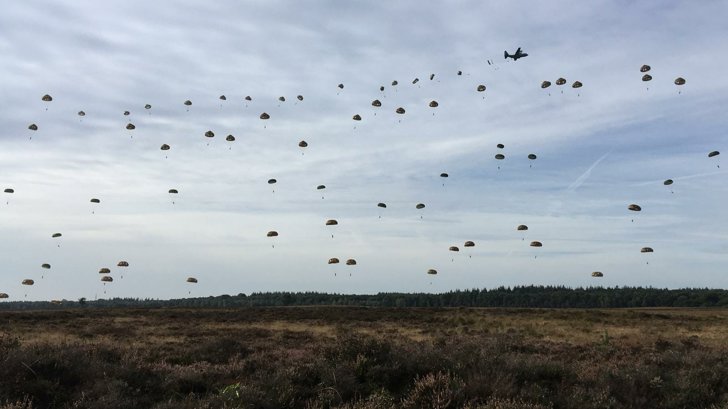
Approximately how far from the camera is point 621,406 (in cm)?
963

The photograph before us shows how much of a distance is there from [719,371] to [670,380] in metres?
1.76

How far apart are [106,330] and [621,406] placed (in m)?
33.0

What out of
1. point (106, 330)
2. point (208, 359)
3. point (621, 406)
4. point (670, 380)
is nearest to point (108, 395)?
point (208, 359)

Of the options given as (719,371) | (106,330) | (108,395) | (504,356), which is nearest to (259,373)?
(108,395)

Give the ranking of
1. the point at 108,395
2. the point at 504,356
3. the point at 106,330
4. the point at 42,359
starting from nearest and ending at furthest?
1. the point at 108,395
2. the point at 42,359
3. the point at 504,356
4. the point at 106,330

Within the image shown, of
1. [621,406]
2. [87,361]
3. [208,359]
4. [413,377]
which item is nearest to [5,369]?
[87,361]

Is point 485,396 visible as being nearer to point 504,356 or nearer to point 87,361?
point 504,356

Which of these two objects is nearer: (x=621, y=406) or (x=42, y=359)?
(x=621, y=406)

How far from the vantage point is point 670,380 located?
1166cm

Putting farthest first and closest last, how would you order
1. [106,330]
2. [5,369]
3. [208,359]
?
1. [106,330]
2. [208,359]
3. [5,369]

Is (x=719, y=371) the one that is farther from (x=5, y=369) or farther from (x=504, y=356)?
(x=5, y=369)

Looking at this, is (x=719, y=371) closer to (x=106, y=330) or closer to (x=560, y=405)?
(x=560, y=405)

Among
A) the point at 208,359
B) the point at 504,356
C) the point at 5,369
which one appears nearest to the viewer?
the point at 5,369

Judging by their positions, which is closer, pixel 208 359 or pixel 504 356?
pixel 504 356
